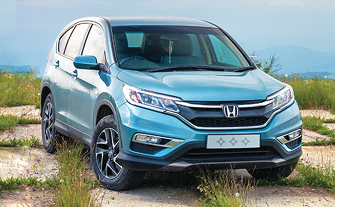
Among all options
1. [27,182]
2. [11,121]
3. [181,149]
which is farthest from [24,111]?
[181,149]

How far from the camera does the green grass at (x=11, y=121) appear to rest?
862 centimetres

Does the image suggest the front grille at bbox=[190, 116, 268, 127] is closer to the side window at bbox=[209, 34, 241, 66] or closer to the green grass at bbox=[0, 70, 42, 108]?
the side window at bbox=[209, 34, 241, 66]

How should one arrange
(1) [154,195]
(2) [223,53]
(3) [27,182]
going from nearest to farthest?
(1) [154,195] → (3) [27,182] → (2) [223,53]

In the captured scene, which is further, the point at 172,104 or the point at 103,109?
the point at 103,109

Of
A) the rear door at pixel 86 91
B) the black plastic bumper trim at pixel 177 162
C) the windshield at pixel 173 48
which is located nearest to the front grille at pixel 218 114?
the black plastic bumper trim at pixel 177 162

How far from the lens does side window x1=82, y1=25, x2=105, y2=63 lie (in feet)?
19.0

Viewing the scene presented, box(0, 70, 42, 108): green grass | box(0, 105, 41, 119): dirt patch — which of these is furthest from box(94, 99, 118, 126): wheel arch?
box(0, 70, 42, 108): green grass

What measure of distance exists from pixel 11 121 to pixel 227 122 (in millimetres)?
5596

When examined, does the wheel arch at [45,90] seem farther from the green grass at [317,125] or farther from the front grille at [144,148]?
the green grass at [317,125]

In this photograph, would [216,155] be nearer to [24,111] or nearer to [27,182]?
[27,182]

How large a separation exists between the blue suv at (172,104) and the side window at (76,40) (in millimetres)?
162

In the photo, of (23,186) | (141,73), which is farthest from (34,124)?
(141,73)

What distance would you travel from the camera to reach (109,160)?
16.8ft
